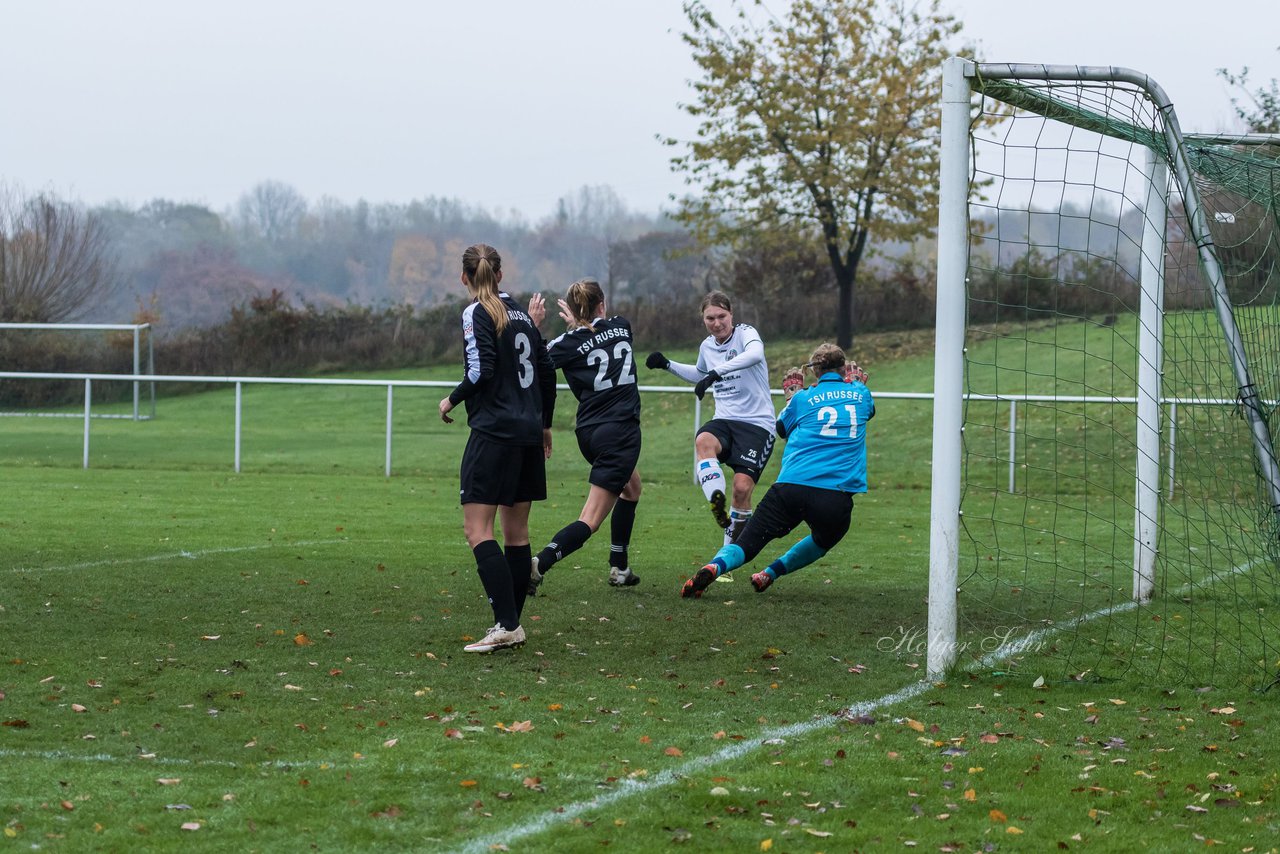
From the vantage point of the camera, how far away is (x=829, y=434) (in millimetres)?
8125

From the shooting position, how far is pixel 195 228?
74375mm

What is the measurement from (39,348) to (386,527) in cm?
2382

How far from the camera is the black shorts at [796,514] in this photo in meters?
8.13

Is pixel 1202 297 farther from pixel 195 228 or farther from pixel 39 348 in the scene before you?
pixel 195 228

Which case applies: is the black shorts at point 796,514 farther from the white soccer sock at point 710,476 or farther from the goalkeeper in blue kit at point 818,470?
the white soccer sock at point 710,476

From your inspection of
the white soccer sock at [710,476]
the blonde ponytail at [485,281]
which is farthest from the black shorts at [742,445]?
the blonde ponytail at [485,281]

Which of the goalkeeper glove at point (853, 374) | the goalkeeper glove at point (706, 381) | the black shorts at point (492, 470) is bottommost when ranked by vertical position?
the black shorts at point (492, 470)

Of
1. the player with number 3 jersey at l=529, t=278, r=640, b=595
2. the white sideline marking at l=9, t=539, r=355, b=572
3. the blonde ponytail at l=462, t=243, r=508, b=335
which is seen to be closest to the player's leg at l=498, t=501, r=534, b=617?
the blonde ponytail at l=462, t=243, r=508, b=335

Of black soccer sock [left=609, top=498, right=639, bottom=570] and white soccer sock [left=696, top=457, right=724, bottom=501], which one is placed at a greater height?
white soccer sock [left=696, top=457, right=724, bottom=501]

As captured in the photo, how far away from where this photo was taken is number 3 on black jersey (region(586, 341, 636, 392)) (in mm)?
8625

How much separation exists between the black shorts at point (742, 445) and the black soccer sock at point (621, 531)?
678 mm

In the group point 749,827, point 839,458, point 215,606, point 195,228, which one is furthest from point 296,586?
point 195,228

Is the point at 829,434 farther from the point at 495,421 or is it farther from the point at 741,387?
the point at 495,421

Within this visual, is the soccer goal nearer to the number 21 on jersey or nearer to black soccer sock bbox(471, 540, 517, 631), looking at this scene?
the number 21 on jersey
